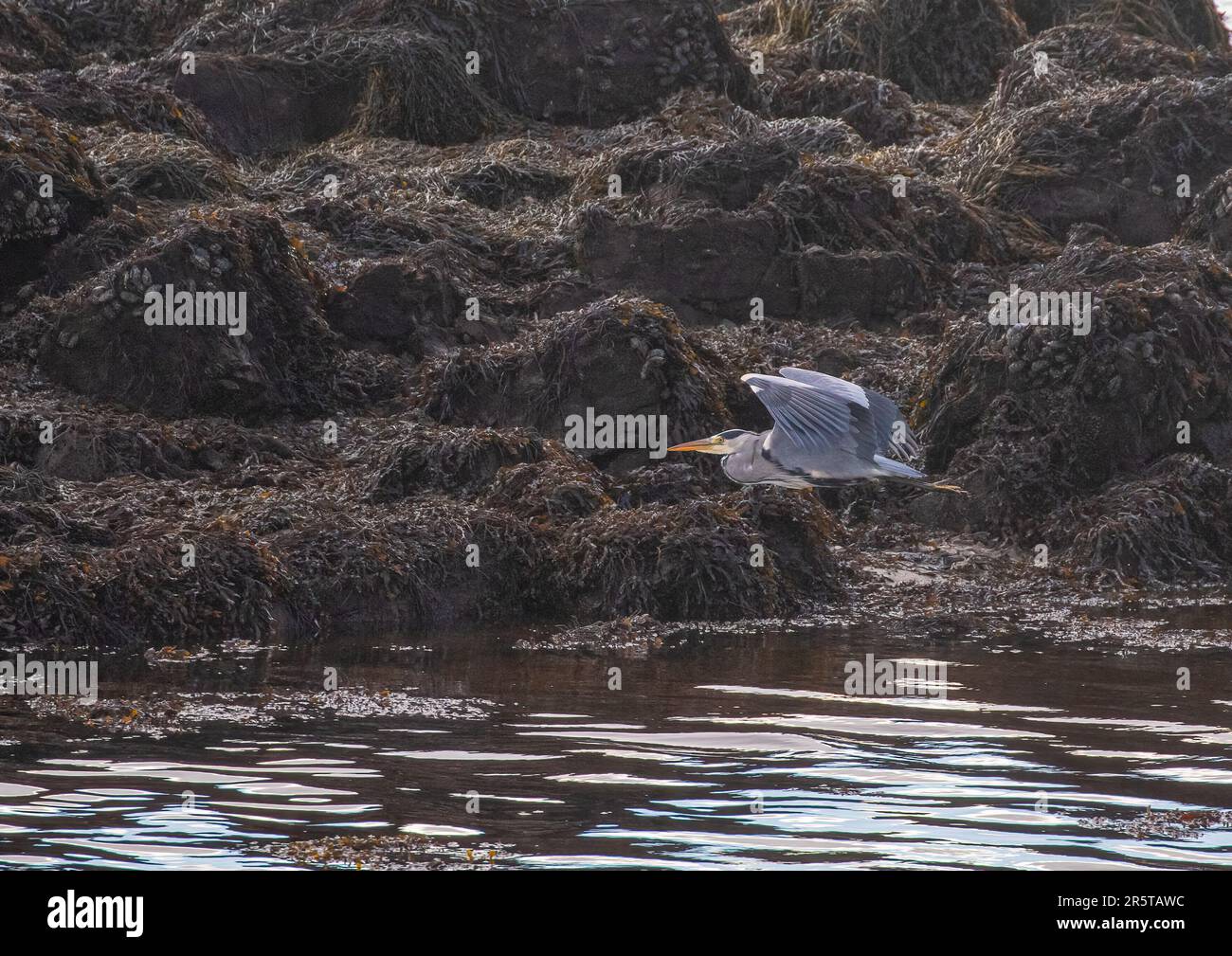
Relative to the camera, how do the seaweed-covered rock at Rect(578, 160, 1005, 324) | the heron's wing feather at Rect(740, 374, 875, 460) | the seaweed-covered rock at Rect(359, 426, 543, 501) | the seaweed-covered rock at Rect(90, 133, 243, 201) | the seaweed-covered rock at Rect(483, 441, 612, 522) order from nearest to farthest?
the heron's wing feather at Rect(740, 374, 875, 460) → the seaweed-covered rock at Rect(483, 441, 612, 522) → the seaweed-covered rock at Rect(359, 426, 543, 501) → the seaweed-covered rock at Rect(578, 160, 1005, 324) → the seaweed-covered rock at Rect(90, 133, 243, 201)

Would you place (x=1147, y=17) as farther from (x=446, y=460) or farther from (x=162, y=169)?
(x=446, y=460)

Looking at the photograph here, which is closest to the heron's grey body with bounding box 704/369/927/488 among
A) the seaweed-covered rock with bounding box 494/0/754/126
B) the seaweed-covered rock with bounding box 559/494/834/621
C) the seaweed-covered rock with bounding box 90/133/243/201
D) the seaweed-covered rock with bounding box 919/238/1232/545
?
the seaweed-covered rock with bounding box 559/494/834/621

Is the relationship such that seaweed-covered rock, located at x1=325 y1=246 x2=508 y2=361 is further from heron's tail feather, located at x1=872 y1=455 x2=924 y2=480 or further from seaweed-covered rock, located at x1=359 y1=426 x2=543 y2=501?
heron's tail feather, located at x1=872 y1=455 x2=924 y2=480

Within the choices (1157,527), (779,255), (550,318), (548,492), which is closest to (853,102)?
(779,255)

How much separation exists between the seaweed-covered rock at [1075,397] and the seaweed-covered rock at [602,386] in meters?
1.82

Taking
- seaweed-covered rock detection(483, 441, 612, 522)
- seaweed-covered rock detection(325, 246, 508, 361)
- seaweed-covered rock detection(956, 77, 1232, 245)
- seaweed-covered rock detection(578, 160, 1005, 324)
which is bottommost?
seaweed-covered rock detection(483, 441, 612, 522)

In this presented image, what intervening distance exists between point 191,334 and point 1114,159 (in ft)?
28.8

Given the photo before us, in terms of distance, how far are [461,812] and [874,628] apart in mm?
4514

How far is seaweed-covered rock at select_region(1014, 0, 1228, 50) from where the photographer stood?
2275 cm

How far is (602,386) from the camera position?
42.3ft

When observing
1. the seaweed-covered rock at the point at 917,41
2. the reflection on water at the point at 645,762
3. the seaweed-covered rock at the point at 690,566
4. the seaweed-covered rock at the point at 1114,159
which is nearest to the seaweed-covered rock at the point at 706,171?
the seaweed-covered rock at the point at 1114,159

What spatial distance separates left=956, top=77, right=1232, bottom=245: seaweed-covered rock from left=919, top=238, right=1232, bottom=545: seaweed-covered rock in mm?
3429

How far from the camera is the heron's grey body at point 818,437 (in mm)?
9633

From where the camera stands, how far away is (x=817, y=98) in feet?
65.5
